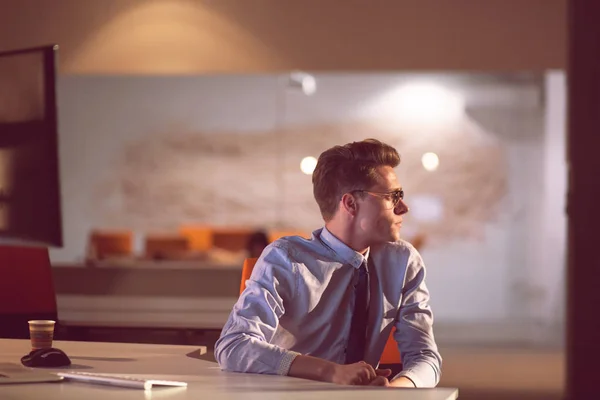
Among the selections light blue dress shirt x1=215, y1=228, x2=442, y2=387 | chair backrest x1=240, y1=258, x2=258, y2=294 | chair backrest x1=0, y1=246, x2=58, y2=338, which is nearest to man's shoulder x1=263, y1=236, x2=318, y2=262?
light blue dress shirt x1=215, y1=228, x2=442, y2=387

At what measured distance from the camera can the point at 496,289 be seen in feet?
34.2

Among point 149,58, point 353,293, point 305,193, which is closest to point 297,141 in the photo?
point 305,193

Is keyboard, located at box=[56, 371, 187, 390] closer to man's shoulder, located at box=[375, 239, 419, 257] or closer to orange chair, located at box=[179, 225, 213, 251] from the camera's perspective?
man's shoulder, located at box=[375, 239, 419, 257]

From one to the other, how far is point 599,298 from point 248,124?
31.6ft

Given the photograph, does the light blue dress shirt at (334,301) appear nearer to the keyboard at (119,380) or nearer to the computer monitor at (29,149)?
the keyboard at (119,380)

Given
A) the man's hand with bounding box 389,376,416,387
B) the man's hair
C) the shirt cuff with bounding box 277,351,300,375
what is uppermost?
the man's hair

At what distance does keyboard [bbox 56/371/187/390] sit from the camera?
2133 mm

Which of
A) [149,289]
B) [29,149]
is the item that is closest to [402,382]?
[29,149]

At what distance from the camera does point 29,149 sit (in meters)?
2.28

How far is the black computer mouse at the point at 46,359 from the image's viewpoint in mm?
2420

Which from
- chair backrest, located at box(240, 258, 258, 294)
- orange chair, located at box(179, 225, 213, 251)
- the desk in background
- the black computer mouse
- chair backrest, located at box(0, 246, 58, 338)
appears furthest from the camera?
orange chair, located at box(179, 225, 213, 251)

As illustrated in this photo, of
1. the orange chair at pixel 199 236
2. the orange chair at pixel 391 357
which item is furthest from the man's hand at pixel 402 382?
the orange chair at pixel 199 236

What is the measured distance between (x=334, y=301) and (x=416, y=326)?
9.9 inches

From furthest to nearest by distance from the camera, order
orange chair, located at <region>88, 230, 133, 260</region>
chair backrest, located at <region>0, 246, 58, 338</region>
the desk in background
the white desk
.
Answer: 1. orange chair, located at <region>88, 230, 133, 260</region>
2. the desk in background
3. chair backrest, located at <region>0, 246, 58, 338</region>
4. the white desk
